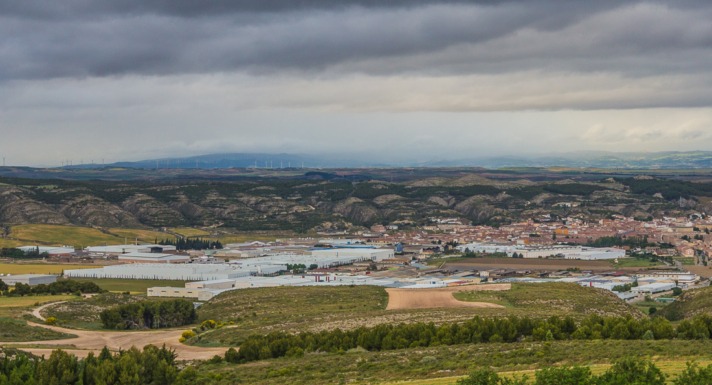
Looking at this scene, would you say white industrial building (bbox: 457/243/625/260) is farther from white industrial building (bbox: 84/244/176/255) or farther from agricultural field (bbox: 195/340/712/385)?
agricultural field (bbox: 195/340/712/385)

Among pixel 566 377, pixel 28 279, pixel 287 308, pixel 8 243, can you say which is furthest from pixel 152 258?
pixel 566 377

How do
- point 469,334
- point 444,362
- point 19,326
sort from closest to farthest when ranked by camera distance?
1. point 444,362
2. point 469,334
3. point 19,326

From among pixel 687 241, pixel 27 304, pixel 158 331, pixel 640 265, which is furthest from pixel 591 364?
pixel 687 241

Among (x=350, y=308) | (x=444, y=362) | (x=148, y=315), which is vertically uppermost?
(x=444, y=362)

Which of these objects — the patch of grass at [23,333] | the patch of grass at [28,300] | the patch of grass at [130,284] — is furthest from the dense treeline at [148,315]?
A: the patch of grass at [130,284]

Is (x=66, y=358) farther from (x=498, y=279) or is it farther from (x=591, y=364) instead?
(x=498, y=279)

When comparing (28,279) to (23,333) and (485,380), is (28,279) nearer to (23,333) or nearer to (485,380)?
(23,333)
